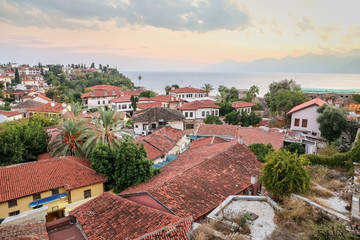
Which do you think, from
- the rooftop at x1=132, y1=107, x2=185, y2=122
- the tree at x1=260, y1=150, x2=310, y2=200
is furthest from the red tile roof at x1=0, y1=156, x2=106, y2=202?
the rooftop at x1=132, y1=107, x2=185, y2=122

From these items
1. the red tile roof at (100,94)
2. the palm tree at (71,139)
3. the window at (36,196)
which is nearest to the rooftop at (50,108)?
the red tile roof at (100,94)

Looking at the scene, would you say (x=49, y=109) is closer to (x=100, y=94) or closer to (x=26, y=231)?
(x=100, y=94)

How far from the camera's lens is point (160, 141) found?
2964 cm

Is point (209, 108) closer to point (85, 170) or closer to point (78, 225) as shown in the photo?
point (85, 170)

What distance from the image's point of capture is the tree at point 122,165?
18188 mm

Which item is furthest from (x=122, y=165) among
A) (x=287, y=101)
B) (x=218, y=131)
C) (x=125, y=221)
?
(x=287, y=101)

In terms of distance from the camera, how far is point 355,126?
28000 mm

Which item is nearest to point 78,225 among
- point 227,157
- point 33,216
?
point 33,216

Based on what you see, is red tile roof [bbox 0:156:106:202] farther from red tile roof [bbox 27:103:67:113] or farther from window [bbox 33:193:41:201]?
red tile roof [bbox 27:103:67:113]

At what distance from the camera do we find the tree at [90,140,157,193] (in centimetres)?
1819

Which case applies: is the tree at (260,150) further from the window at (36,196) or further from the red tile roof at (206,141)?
the window at (36,196)

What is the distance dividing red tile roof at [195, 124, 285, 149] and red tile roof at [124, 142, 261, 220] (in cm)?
842

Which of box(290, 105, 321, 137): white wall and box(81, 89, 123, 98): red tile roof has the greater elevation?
box(81, 89, 123, 98): red tile roof

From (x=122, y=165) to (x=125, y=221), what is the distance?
22.7ft
